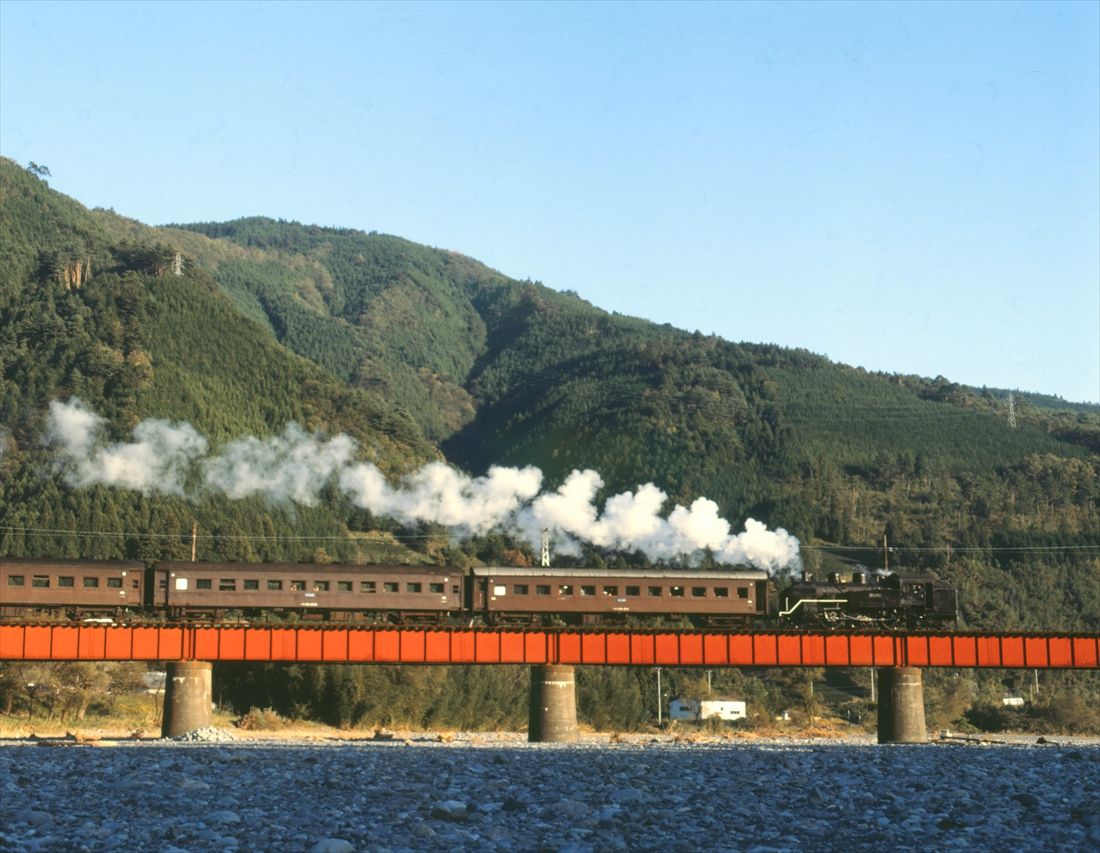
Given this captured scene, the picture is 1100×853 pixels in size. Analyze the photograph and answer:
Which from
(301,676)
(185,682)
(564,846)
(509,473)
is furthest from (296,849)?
(509,473)

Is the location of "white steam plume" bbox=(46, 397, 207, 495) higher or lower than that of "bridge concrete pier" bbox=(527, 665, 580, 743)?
higher

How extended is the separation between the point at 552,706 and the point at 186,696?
Result: 15.8 meters

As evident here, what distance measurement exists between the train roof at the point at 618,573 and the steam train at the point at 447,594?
0.05 metres

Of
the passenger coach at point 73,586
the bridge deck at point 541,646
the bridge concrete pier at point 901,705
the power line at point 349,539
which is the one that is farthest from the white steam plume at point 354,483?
the passenger coach at point 73,586

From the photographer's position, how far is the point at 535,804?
97.9 feet

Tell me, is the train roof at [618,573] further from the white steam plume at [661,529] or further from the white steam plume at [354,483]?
the white steam plume at [354,483]

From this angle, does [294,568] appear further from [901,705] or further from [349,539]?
[349,539]

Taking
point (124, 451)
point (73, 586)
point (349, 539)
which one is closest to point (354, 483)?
point (349, 539)

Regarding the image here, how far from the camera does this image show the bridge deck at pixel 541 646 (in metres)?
62.3

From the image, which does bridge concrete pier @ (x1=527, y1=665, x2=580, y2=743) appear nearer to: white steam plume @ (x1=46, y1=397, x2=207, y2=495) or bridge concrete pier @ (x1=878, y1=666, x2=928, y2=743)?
bridge concrete pier @ (x1=878, y1=666, x2=928, y2=743)

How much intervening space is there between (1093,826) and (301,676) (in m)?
64.5

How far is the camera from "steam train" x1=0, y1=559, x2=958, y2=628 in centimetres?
6391

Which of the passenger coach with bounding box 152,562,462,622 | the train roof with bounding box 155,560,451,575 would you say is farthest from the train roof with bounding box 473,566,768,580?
the passenger coach with bounding box 152,562,462,622

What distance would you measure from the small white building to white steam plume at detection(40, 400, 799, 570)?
1319cm
